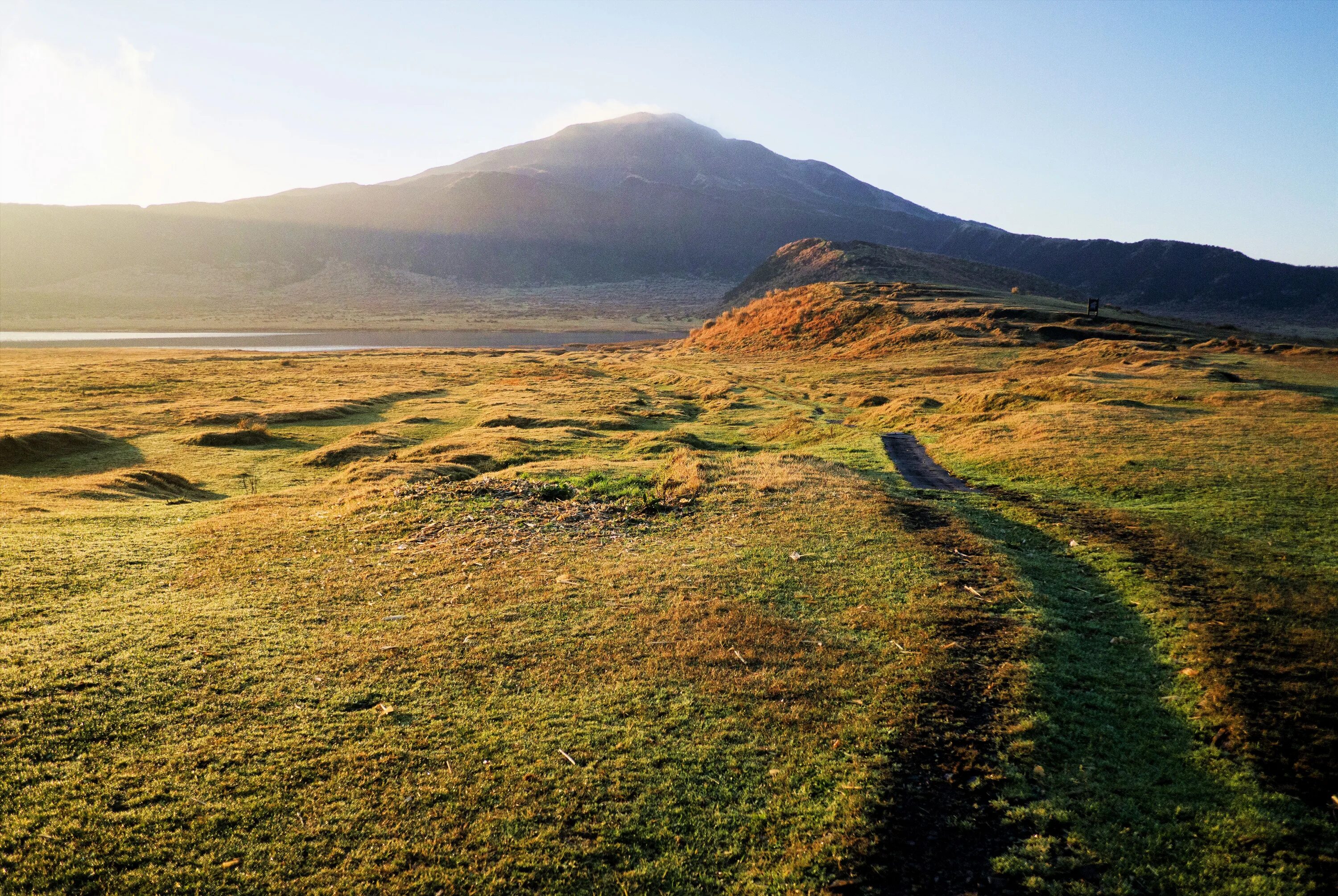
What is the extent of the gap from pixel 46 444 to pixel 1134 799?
42.5 metres

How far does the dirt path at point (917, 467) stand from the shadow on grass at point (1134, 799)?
46.3ft

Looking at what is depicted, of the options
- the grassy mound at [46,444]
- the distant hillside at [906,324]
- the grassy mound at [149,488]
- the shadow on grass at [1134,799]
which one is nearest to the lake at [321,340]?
the distant hillside at [906,324]

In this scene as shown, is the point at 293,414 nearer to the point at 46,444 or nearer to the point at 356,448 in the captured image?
the point at 46,444

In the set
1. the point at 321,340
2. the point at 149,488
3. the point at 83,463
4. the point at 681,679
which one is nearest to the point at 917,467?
the point at 681,679

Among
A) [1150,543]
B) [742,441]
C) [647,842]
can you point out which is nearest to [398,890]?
[647,842]

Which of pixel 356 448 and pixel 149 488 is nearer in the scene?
pixel 149 488

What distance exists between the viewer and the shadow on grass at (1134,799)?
24.5ft

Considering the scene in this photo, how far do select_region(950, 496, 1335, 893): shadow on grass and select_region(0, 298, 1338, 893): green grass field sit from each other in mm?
51

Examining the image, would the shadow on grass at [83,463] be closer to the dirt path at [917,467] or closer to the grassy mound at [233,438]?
the grassy mound at [233,438]

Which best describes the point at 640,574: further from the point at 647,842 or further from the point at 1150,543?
the point at 1150,543

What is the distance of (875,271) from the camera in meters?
129

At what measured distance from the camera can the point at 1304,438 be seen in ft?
90.2

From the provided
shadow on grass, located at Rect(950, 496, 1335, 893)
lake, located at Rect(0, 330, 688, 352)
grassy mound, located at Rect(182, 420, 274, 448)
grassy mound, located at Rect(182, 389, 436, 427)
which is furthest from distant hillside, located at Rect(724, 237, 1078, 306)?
shadow on grass, located at Rect(950, 496, 1335, 893)

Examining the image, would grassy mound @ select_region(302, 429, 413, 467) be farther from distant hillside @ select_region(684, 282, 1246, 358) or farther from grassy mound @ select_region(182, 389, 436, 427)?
distant hillside @ select_region(684, 282, 1246, 358)
